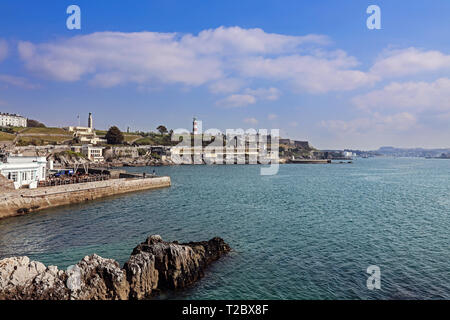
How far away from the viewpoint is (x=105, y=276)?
13.9m

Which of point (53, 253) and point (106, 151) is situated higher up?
point (106, 151)

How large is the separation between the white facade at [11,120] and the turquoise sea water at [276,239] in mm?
141614

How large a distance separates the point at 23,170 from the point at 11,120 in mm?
143129

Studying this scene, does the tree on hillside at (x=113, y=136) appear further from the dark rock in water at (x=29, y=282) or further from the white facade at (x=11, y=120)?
the dark rock in water at (x=29, y=282)

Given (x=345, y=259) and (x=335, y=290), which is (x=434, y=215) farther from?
(x=335, y=290)

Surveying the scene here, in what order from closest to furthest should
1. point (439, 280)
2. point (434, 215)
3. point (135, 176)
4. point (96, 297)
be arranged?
point (96, 297)
point (439, 280)
point (434, 215)
point (135, 176)

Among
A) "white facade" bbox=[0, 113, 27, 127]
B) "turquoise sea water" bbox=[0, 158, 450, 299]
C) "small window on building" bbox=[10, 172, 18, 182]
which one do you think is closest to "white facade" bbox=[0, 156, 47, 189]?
"small window on building" bbox=[10, 172, 18, 182]

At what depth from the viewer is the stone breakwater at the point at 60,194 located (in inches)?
1188

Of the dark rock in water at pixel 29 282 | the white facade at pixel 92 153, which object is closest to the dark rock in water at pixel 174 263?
the dark rock in water at pixel 29 282

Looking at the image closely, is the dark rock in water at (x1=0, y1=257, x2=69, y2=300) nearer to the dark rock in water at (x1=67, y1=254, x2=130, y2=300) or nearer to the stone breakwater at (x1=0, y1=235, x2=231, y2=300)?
the stone breakwater at (x1=0, y1=235, x2=231, y2=300)

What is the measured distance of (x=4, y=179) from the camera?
1244 inches
